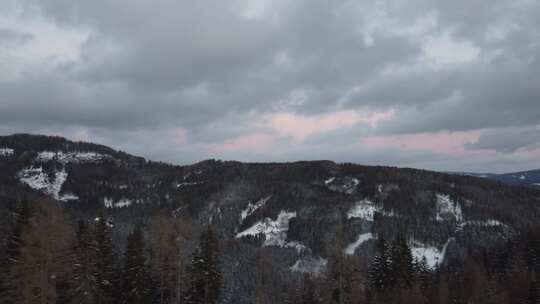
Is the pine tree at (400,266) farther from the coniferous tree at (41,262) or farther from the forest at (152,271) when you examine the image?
the coniferous tree at (41,262)

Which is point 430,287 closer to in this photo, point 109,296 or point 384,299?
point 384,299

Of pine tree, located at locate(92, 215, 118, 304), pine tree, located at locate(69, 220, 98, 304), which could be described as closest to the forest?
pine tree, located at locate(69, 220, 98, 304)

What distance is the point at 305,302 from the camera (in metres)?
76.1

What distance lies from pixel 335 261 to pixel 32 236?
24214mm

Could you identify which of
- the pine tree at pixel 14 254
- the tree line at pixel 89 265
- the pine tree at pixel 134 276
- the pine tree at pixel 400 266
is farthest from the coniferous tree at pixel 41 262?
the pine tree at pixel 400 266

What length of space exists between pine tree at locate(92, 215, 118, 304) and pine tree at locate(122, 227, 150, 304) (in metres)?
1.35

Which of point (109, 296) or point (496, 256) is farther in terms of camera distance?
point (496, 256)

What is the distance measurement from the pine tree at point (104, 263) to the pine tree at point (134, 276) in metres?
1.35

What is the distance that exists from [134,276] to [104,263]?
3.48 meters

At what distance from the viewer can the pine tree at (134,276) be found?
5575 centimetres

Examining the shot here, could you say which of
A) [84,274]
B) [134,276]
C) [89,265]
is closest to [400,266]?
[134,276]

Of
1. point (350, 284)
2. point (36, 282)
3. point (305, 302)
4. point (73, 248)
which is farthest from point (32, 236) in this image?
point (305, 302)

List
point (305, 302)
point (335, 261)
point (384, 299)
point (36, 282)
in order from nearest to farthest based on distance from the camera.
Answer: point (36, 282) < point (335, 261) < point (384, 299) < point (305, 302)

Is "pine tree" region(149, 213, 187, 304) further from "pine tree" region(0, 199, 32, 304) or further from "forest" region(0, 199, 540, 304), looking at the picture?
"pine tree" region(0, 199, 32, 304)
